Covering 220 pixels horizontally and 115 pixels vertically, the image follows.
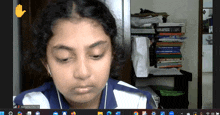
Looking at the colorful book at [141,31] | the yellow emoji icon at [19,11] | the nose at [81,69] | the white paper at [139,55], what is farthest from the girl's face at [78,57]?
the colorful book at [141,31]

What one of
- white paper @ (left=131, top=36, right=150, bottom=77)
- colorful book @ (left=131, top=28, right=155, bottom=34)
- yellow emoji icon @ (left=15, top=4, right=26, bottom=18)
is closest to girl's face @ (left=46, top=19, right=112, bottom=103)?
yellow emoji icon @ (left=15, top=4, right=26, bottom=18)

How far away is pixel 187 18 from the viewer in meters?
1.06

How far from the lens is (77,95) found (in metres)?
0.34

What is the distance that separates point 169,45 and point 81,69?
81 cm

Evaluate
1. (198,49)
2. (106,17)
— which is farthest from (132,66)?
(198,49)

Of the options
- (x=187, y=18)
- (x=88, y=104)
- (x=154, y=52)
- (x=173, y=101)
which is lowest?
(x=173, y=101)

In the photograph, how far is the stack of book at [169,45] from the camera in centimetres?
98

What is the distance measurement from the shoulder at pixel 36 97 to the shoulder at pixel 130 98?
177 mm

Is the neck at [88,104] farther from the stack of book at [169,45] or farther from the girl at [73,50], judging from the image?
the stack of book at [169,45]

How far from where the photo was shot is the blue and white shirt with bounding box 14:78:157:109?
15.0 inches

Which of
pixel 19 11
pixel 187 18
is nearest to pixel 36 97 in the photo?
pixel 19 11

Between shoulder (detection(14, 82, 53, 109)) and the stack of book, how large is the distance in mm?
744

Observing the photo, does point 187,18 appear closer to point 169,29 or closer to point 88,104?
point 169,29

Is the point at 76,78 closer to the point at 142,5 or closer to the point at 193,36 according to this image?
the point at 142,5
